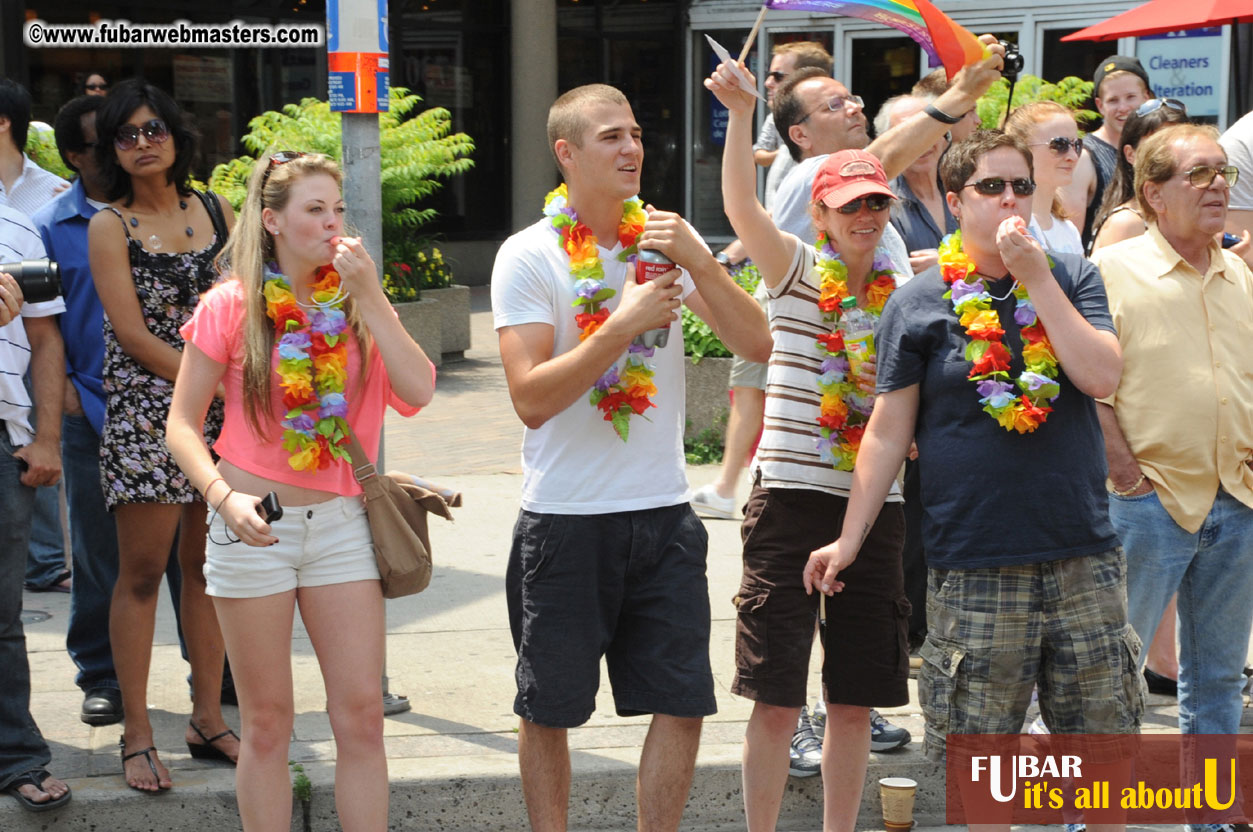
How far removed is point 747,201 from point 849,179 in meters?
0.29

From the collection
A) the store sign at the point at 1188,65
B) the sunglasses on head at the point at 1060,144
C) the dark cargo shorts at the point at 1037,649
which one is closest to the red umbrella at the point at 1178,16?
the sunglasses on head at the point at 1060,144

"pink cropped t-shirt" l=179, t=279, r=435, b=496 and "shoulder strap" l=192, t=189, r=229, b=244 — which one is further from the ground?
"shoulder strap" l=192, t=189, r=229, b=244

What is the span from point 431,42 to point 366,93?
12445 mm

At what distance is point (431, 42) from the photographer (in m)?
16.9

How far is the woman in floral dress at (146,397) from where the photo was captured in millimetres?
4551

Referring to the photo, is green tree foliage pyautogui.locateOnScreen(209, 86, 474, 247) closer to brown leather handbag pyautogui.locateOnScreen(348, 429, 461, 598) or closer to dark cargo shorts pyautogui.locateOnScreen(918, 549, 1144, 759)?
brown leather handbag pyautogui.locateOnScreen(348, 429, 461, 598)

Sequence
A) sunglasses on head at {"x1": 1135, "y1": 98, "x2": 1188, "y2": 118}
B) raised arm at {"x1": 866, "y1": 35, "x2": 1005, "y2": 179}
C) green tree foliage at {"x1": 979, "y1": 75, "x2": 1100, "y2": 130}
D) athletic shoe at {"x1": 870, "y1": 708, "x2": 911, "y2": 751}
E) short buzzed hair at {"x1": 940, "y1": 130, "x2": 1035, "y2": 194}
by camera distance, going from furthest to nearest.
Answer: green tree foliage at {"x1": 979, "y1": 75, "x2": 1100, "y2": 130} < sunglasses on head at {"x1": 1135, "y1": 98, "x2": 1188, "y2": 118} < athletic shoe at {"x1": 870, "y1": 708, "x2": 911, "y2": 751} < raised arm at {"x1": 866, "y1": 35, "x2": 1005, "y2": 179} < short buzzed hair at {"x1": 940, "y1": 130, "x2": 1035, "y2": 194}

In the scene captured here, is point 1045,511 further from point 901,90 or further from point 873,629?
point 901,90

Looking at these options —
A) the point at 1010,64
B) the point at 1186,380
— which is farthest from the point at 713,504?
the point at 1186,380

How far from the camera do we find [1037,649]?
379 cm

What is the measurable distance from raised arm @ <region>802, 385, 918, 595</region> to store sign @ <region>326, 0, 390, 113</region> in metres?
2.17

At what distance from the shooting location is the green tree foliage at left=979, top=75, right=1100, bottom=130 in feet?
32.1

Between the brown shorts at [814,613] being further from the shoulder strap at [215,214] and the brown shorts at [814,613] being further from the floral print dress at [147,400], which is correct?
→ the shoulder strap at [215,214]

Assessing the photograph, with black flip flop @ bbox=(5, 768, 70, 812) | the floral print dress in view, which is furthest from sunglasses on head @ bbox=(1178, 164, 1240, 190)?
black flip flop @ bbox=(5, 768, 70, 812)
